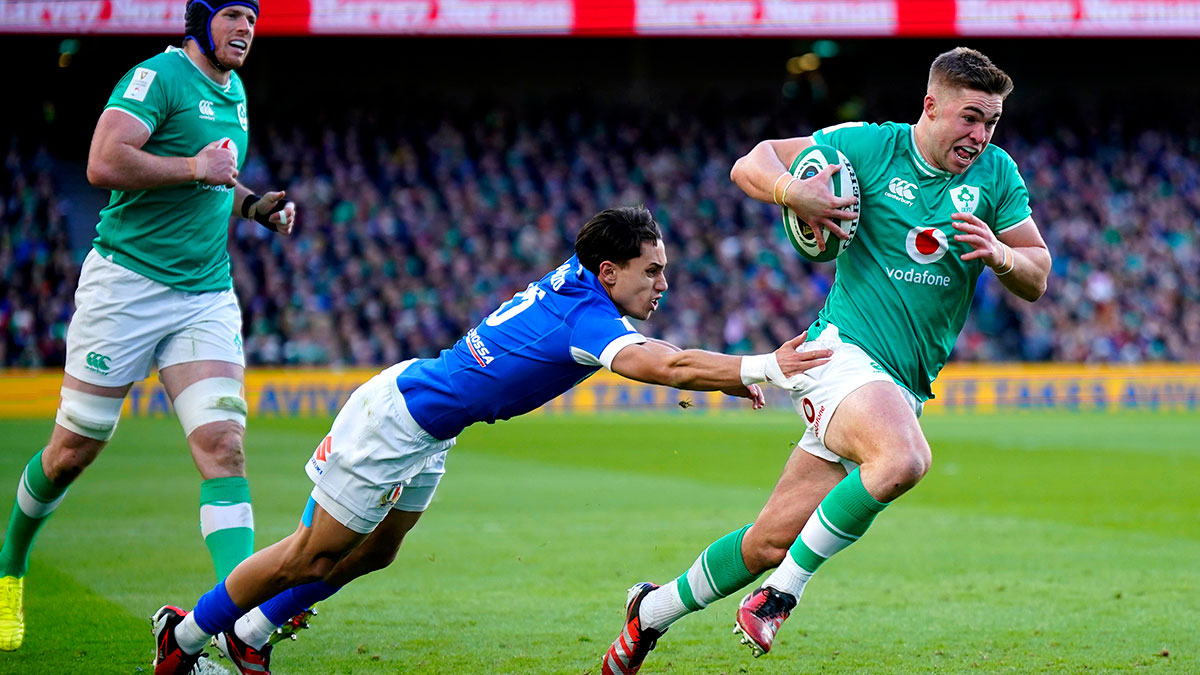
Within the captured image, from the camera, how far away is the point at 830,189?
4902 mm

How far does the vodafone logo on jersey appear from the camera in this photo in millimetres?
5039

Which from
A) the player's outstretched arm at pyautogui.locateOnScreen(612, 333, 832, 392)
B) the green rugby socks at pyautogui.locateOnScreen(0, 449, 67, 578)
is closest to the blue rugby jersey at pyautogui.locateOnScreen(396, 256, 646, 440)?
the player's outstretched arm at pyautogui.locateOnScreen(612, 333, 832, 392)

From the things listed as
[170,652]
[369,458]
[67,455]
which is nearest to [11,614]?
[67,455]

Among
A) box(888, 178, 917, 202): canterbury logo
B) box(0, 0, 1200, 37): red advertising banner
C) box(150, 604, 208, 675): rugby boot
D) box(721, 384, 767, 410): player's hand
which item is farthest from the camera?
box(0, 0, 1200, 37): red advertising banner

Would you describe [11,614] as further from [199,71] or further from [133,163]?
[199,71]

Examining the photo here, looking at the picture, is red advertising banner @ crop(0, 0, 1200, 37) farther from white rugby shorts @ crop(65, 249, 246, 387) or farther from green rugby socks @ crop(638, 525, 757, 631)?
green rugby socks @ crop(638, 525, 757, 631)

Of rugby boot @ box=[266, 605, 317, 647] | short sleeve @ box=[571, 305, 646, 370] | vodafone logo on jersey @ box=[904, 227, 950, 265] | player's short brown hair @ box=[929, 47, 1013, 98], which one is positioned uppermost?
player's short brown hair @ box=[929, 47, 1013, 98]

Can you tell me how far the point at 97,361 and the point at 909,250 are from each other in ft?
11.5

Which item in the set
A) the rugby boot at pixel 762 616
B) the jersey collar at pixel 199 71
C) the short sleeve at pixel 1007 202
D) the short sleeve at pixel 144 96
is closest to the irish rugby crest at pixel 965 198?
the short sleeve at pixel 1007 202

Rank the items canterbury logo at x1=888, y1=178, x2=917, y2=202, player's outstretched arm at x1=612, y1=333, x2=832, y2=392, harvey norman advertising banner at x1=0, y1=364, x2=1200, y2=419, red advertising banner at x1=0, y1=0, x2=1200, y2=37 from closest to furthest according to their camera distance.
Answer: player's outstretched arm at x1=612, y1=333, x2=832, y2=392
canterbury logo at x1=888, y1=178, x2=917, y2=202
red advertising banner at x1=0, y1=0, x2=1200, y2=37
harvey norman advertising banner at x1=0, y1=364, x2=1200, y2=419

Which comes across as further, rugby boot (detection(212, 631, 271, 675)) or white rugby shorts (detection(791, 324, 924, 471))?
rugby boot (detection(212, 631, 271, 675))

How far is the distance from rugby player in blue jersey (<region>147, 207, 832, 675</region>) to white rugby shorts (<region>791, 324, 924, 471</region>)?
0.10 metres

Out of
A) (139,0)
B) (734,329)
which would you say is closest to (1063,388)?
(734,329)

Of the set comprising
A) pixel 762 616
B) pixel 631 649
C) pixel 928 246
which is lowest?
pixel 631 649
